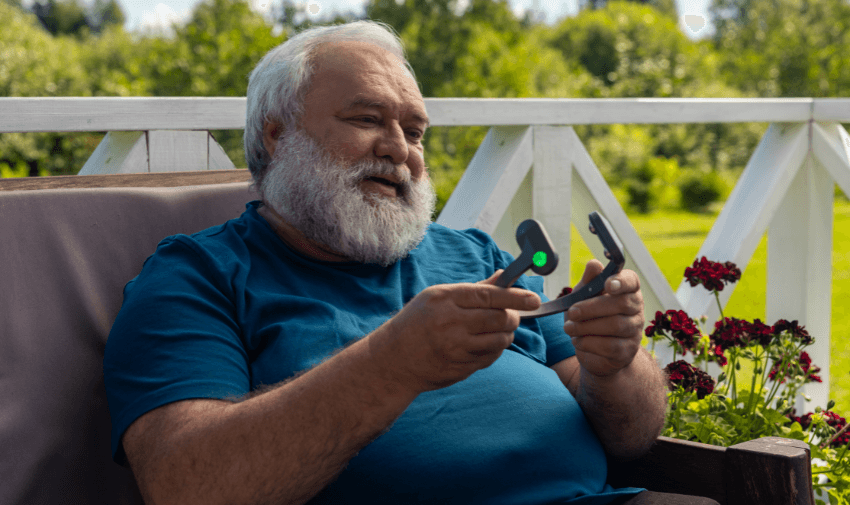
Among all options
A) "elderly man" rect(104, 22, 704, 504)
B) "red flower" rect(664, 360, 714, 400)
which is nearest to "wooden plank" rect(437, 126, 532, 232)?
"elderly man" rect(104, 22, 704, 504)

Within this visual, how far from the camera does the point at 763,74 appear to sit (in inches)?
874

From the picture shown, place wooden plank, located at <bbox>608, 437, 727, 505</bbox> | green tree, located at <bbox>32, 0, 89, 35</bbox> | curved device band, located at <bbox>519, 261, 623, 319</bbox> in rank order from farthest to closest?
green tree, located at <bbox>32, 0, 89, 35</bbox>, wooden plank, located at <bbox>608, 437, 727, 505</bbox>, curved device band, located at <bbox>519, 261, 623, 319</bbox>

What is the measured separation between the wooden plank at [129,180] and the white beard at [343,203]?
279mm

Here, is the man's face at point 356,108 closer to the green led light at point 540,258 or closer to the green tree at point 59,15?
the green led light at point 540,258

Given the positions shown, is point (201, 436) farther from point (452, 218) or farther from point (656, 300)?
point (656, 300)

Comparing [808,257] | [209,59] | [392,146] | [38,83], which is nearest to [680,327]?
[392,146]

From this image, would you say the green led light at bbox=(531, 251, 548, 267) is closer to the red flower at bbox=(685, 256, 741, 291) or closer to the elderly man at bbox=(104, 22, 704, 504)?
the elderly man at bbox=(104, 22, 704, 504)

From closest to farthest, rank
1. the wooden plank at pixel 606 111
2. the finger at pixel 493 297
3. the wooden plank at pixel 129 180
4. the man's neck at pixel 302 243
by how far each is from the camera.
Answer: the finger at pixel 493 297 < the wooden plank at pixel 129 180 < the man's neck at pixel 302 243 < the wooden plank at pixel 606 111

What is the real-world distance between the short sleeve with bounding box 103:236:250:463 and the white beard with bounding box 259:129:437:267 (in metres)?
0.28

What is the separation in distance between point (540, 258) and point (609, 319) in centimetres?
30

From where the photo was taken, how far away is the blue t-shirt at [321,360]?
1.30 meters

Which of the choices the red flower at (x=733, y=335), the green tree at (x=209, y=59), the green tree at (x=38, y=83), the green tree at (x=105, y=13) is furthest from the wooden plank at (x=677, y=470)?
the green tree at (x=105, y=13)

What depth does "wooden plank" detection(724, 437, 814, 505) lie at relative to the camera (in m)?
1.29

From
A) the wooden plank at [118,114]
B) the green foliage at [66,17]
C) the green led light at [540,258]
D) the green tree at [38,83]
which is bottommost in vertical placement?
the green tree at [38,83]
